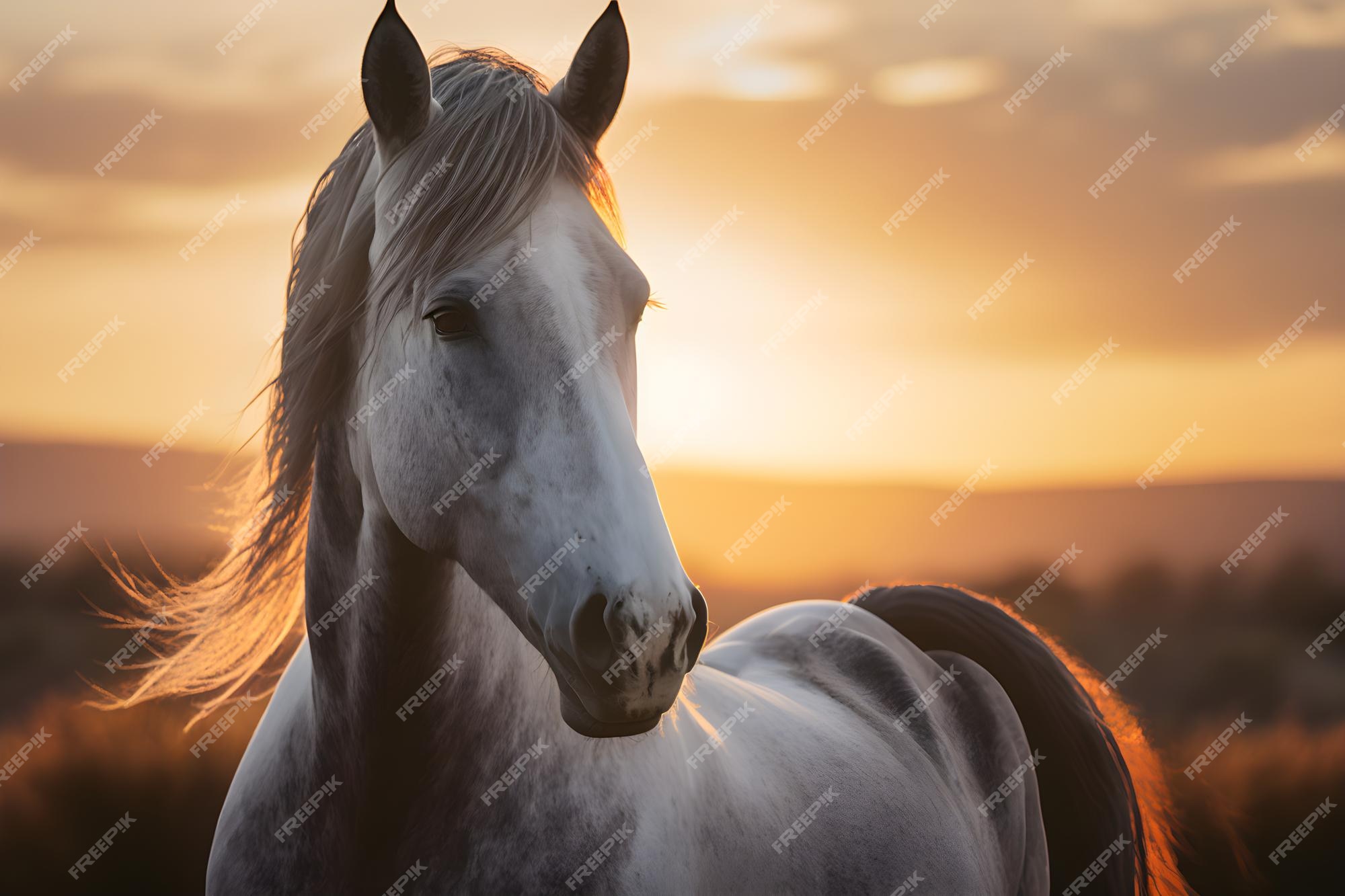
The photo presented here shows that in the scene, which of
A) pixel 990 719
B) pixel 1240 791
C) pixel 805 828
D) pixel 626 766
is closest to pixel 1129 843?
pixel 990 719

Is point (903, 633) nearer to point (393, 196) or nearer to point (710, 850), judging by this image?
point (710, 850)

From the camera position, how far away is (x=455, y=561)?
1764 millimetres

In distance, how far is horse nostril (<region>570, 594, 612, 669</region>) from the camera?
1381 mm
